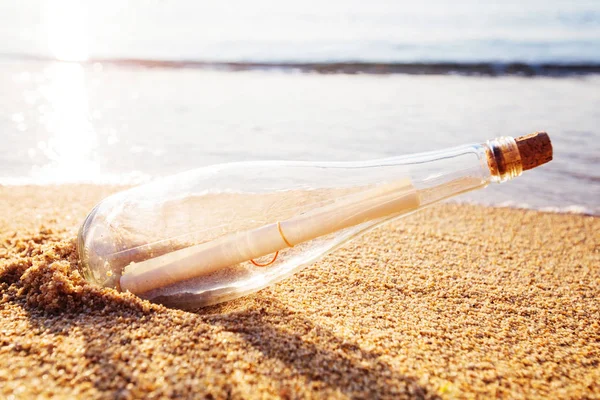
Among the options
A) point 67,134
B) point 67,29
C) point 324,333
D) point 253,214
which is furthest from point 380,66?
point 67,29

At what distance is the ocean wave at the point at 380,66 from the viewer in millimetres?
9062

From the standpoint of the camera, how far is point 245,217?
5.42 feet

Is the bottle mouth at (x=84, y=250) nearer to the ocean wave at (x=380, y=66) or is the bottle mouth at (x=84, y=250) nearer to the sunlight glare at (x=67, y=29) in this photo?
the ocean wave at (x=380, y=66)

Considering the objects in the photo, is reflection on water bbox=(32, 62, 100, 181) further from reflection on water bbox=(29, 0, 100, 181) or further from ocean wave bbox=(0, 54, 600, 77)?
ocean wave bbox=(0, 54, 600, 77)

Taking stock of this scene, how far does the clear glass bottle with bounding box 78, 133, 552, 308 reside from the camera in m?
1.48

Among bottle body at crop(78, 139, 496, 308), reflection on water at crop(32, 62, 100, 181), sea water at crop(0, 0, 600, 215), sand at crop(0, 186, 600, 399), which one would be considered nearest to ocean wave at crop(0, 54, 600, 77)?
sea water at crop(0, 0, 600, 215)

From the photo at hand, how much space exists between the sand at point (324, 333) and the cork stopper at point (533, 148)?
571mm

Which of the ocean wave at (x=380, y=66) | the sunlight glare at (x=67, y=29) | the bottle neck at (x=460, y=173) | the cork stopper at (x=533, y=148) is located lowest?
the bottle neck at (x=460, y=173)

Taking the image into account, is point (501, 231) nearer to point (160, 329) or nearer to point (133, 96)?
point (160, 329)

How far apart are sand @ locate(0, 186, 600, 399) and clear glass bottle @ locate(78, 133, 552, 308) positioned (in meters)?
0.09

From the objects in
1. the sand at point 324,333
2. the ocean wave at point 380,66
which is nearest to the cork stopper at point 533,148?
the sand at point 324,333

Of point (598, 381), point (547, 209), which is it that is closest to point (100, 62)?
point (547, 209)

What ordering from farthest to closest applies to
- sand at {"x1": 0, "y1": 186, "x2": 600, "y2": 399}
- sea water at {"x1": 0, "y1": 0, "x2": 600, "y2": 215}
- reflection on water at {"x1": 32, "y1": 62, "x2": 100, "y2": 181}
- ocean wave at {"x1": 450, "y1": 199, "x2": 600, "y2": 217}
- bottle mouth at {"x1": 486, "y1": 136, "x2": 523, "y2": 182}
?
sea water at {"x1": 0, "y1": 0, "x2": 600, "y2": 215} → reflection on water at {"x1": 32, "y1": 62, "x2": 100, "y2": 181} → ocean wave at {"x1": 450, "y1": 199, "x2": 600, "y2": 217} → bottle mouth at {"x1": 486, "y1": 136, "x2": 523, "y2": 182} → sand at {"x1": 0, "y1": 186, "x2": 600, "y2": 399}

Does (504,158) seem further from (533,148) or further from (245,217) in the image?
(245,217)
